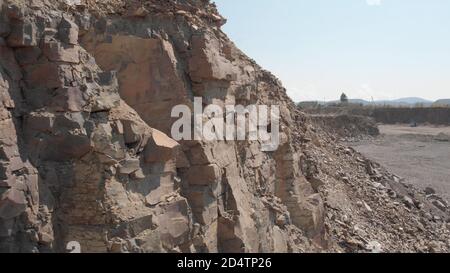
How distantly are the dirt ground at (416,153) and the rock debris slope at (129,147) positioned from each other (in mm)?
17944

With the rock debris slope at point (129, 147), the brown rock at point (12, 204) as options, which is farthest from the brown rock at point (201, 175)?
the brown rock at point (12, 204)

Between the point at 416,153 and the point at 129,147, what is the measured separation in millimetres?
37168

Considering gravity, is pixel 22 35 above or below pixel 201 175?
above

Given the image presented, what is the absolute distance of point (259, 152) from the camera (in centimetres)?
934

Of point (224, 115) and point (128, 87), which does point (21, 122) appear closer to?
point (128, 87)

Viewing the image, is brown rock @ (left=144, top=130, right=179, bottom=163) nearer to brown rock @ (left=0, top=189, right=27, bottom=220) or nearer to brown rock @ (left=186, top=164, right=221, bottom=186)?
brown rock @ (left=186, top=164, right=221, bottom=186)

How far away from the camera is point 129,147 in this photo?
18.3 ft

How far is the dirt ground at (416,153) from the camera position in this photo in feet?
90.3

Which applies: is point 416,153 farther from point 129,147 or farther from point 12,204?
point 12,204

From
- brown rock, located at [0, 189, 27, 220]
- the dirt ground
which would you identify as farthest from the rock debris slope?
the dirt ground

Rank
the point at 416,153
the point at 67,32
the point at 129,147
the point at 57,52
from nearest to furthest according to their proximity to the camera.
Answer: the point at 57,52 → the point at 67,32 → the point at 129,147 → the point at 416,153

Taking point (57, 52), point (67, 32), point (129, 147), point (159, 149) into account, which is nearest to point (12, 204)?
point (129, 147)

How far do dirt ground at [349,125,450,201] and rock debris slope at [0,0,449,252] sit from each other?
1794 centimetres
